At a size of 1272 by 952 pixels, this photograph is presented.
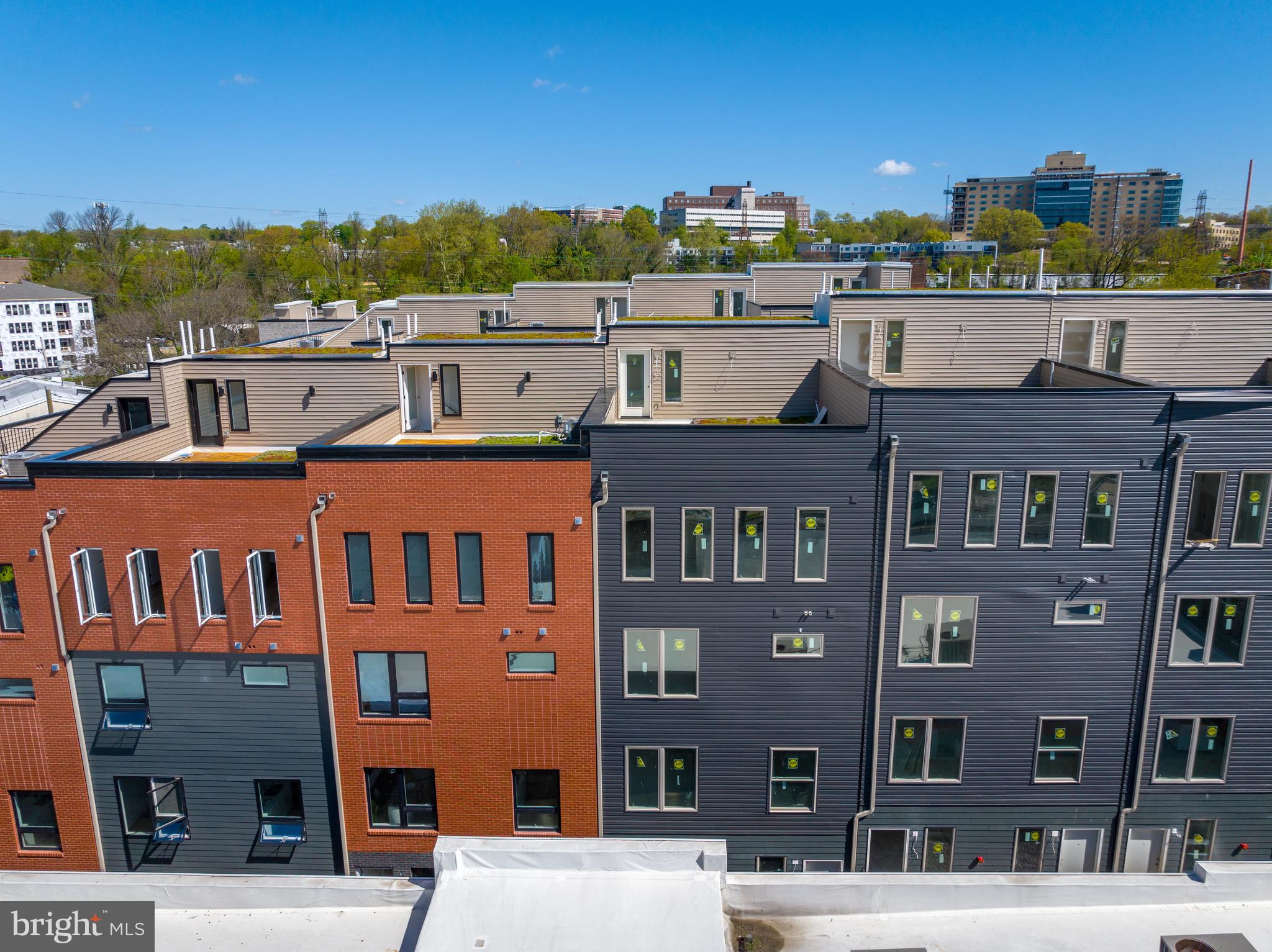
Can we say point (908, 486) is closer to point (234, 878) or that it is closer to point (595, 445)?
point (595, 445)

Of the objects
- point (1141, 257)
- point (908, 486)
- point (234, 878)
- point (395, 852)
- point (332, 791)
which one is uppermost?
point (1141, 257)

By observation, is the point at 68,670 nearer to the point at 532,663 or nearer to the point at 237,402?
the point at 237,402

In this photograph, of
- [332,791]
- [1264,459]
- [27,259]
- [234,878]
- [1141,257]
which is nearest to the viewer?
[234,878]

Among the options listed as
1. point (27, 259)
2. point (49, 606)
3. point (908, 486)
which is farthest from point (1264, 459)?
point (27, 259)

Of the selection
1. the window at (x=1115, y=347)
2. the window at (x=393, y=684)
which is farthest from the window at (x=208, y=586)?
the window at (x=1115, y=347)

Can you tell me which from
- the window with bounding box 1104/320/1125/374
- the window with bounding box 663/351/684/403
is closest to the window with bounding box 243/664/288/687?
the window with bounding box 663/351/684/403

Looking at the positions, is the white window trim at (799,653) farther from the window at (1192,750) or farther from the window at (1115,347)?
the window at (1115,347)

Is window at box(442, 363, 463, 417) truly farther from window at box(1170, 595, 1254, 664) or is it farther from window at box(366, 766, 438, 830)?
window at box(1170, 595, 1254, 664)
